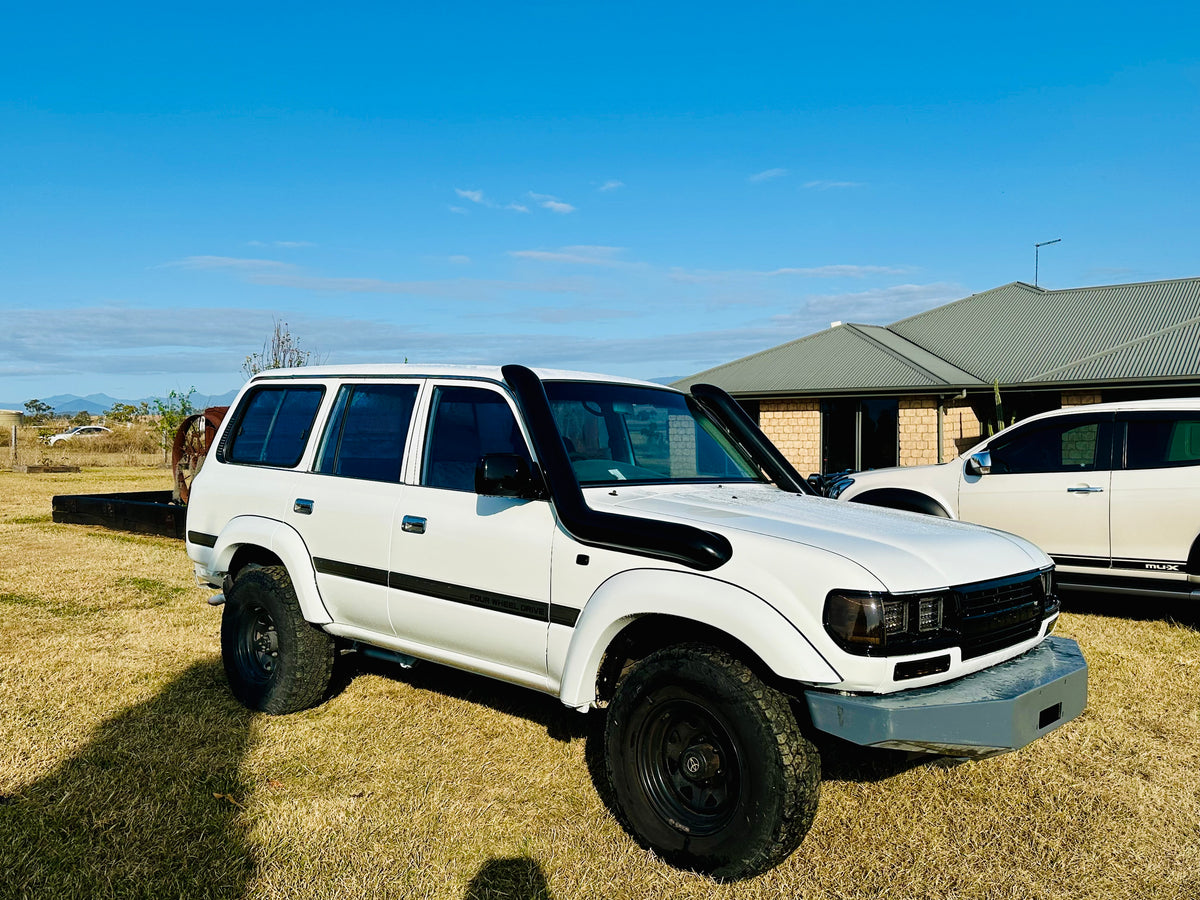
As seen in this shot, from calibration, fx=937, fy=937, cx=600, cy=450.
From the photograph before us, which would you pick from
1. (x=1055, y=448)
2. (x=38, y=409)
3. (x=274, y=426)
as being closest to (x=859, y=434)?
(x=1055, y=448)

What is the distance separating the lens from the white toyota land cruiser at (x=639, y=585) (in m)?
3.30

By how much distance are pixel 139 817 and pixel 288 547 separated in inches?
61.4

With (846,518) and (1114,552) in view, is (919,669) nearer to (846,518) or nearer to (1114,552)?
(846,518)

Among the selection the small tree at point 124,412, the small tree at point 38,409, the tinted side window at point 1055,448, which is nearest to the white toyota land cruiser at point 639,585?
the tinted side window at point 1055,448

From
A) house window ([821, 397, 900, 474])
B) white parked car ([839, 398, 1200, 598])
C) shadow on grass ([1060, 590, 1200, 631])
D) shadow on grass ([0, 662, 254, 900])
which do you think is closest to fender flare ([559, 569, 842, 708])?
shadow on grass ([0, 662, 254, 900])

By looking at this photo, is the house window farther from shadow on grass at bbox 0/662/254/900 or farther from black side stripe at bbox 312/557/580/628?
shadow on grass at bbox 0/662/254/900

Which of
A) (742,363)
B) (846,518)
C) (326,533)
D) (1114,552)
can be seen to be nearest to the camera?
(846,518)

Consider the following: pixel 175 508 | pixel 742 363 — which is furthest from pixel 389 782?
pixel 742 363

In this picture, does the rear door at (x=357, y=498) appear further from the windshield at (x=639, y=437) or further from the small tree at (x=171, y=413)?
the small tree at (x=171, y=413)

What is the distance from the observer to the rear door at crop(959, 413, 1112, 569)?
762 cm

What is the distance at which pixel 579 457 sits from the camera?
4402 mm

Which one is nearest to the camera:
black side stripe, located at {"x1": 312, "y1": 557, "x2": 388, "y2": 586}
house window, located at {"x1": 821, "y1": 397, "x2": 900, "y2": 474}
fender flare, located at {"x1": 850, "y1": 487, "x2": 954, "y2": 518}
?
black side stripe, located at {"x1": 312, "y1": 557, "x2": 388, "y2": 586}

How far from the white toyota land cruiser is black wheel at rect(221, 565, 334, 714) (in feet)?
0.05

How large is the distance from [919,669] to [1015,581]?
28.1 inches
